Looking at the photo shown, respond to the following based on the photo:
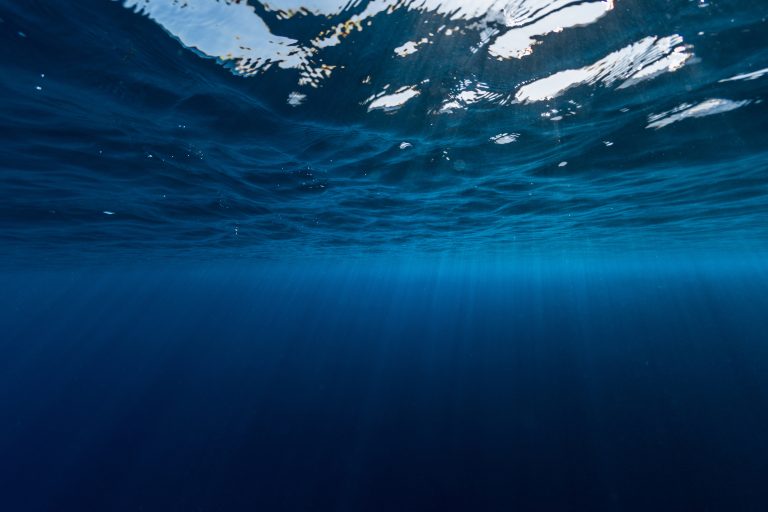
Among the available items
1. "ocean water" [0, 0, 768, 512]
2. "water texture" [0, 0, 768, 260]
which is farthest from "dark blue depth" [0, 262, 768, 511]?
"water texture" [0, 0, 768, 260]

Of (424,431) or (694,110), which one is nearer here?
(694,110)

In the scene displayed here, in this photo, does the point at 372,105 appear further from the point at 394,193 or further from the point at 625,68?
the point at 394,193

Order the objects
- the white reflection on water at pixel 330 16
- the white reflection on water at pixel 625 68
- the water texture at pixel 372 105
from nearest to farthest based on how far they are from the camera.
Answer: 1. the white reflection on water at pixel 330 16
2. the water texture at pixel 372 105
3. the white reflection on water at pixel 625 68

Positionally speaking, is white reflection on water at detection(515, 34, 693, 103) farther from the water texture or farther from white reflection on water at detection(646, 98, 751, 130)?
white reflection on water at detection(646, 98, 751, 130)

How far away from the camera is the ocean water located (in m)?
5.05

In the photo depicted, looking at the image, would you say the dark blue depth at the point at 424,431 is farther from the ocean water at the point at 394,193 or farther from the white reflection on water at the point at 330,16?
the white reflection on water at the point at 330,16

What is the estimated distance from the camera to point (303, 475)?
36.0 ft

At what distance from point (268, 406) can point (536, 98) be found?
17233 mm

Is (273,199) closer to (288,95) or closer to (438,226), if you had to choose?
(288,95)

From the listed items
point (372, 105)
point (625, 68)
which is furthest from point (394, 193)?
point (625, 68)

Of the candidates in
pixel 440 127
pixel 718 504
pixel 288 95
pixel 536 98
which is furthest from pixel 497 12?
pixel 718 504

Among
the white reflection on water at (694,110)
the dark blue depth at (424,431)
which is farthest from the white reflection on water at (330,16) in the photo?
the dark blue depth at (424,431)

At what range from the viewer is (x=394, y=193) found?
42.9ft

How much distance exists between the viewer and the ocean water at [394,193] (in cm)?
505
